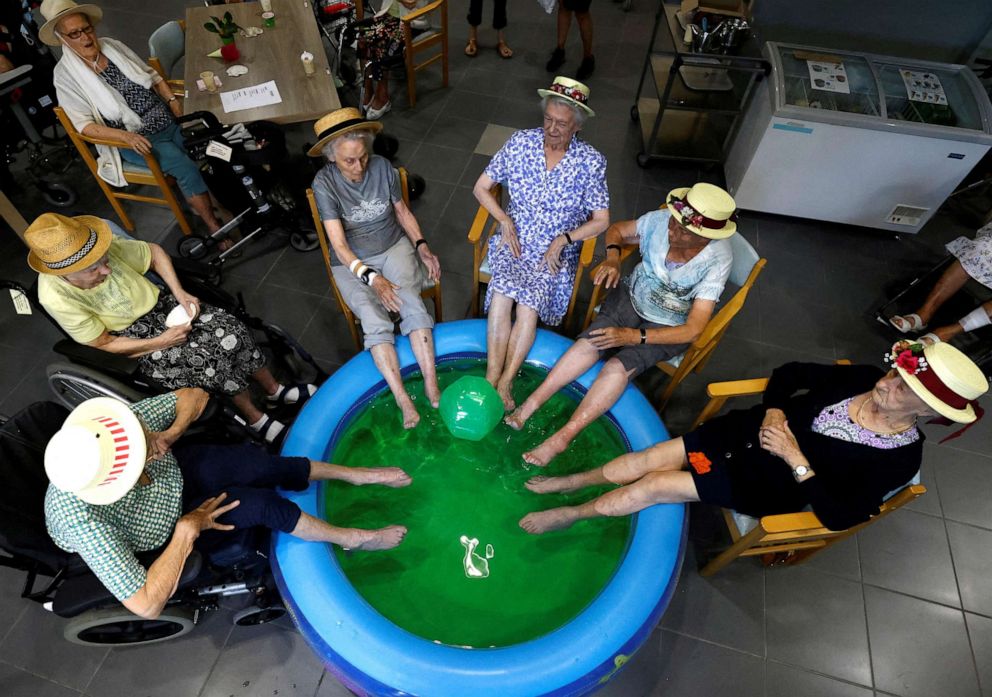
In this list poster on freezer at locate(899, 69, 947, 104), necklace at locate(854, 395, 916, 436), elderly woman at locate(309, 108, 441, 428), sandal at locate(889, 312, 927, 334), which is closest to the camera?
necklace at locate(854, 395, 916, 436)

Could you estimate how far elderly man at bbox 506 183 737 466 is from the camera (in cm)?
246

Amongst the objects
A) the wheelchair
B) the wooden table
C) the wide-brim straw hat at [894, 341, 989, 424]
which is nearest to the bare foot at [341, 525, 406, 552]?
the wheelchair

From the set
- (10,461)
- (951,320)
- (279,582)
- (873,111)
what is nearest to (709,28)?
(873,111)

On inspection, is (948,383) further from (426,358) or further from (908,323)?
(908,323)

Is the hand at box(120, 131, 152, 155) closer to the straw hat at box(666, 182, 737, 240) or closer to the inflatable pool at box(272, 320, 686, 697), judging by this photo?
the inflatable pool at box(272, 320, 686, 697)

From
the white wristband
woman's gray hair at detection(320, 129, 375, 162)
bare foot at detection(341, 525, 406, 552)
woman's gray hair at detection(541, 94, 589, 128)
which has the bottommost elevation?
bare foot at detection(341, 525, 406, 552)

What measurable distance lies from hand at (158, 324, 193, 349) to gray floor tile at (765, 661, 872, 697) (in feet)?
9.79

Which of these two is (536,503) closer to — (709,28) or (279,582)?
(279,582)

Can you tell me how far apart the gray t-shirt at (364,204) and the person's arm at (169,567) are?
1.42 metres

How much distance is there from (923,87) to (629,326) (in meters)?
2.85

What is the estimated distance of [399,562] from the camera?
8.09ft

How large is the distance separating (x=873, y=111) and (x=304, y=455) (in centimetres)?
408

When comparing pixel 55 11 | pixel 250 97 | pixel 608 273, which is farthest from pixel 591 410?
pixel 55 11

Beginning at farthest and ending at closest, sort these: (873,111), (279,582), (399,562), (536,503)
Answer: (873,111)
(536,503)
(399,562)
(279,582)
